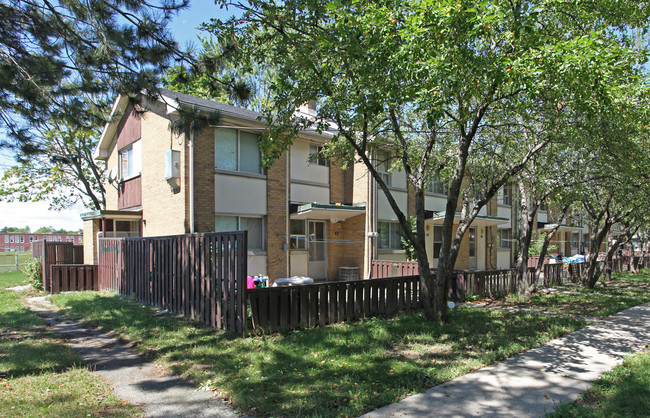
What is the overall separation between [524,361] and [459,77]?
412cm

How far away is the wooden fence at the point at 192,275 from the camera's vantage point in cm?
736

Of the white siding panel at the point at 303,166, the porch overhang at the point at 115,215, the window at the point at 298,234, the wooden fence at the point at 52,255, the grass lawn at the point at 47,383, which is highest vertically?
the white siding panel at the point at 303,166

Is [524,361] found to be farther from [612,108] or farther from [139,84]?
[139,84]

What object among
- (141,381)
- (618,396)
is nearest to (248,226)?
(141,381)

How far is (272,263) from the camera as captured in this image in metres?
14.6

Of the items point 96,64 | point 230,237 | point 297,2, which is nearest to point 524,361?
point 230,237

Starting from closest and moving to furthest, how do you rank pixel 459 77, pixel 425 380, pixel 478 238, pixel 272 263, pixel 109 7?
pixel 425 380 → pixel 459 77 → pixel 109 7 → pixel 272 263 → pixel 478 238

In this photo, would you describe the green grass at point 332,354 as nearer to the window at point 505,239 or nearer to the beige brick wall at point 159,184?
the beige brick wall at point 159,184

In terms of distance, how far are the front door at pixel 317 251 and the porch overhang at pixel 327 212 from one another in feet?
1.34

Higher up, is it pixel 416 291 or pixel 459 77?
pixel 459 77

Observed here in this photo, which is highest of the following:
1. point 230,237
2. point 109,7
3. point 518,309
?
point 109,7

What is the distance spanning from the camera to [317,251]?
17.2 meters

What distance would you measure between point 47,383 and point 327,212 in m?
11.3

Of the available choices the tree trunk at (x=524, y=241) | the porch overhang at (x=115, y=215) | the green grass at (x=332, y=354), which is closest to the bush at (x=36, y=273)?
the porch overhang at (x=115, y=215)
